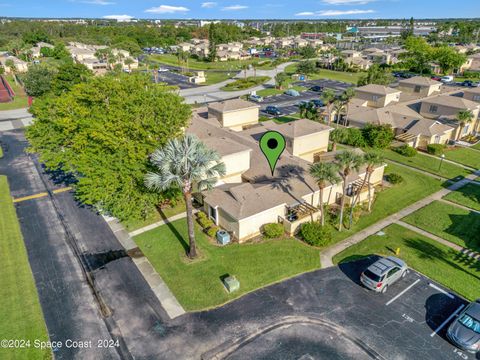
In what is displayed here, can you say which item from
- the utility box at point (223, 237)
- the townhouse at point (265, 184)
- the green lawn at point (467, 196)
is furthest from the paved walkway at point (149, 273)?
the green lawn at point (467, 196)

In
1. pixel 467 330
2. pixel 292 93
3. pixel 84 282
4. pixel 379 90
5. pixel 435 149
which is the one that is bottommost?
pixel 84 282

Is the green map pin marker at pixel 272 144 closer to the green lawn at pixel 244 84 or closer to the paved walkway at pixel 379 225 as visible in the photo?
the paved walkway at pixel 379 225

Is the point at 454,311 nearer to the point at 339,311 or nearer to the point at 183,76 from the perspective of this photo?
the point at 339,311

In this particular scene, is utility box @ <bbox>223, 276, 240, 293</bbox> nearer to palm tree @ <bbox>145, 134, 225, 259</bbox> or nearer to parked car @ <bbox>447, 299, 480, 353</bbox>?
palm tree @ <bbox>145, 134, 225, 259</bbox>

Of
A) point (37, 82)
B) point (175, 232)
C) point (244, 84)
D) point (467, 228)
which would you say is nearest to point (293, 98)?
point (244, 84)

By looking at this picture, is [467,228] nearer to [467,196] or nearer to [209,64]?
[467,196]

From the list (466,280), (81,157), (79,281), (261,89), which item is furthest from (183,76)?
(466,280)

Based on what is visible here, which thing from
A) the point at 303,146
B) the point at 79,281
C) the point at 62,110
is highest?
the point at 62,110
